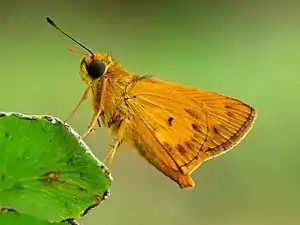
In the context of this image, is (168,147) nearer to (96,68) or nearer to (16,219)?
(96,68)

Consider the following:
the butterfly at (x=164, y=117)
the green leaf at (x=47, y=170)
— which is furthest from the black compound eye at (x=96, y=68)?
the green leaf at (x=47, y=170)

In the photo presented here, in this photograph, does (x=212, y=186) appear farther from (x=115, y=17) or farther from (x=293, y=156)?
(x=115, y=17)

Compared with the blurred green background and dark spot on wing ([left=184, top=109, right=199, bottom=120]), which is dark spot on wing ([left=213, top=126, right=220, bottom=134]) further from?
the blurred green background

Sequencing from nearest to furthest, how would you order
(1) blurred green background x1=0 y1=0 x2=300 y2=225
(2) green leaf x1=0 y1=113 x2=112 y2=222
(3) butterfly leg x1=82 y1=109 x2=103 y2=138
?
(2) green leaf x1=0 y1=113 x2=112 y2=222 → (3) butterfly leg x1=82 y1=109 x2=103 y2=138 → (1) blurred green background x1=0 y1=0 x2=300 y2=225

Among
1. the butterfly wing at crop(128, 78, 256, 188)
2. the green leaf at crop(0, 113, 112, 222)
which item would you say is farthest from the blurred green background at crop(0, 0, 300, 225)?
the green leaf at crop(0, 113, 112, 222)

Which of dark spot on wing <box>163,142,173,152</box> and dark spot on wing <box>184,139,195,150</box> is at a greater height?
dark spot on wing <box>184,139,195,150</box>

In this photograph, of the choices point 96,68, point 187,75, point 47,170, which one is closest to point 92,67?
point 96,68

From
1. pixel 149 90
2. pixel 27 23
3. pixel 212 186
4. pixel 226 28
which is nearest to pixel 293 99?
pixel 212 186
